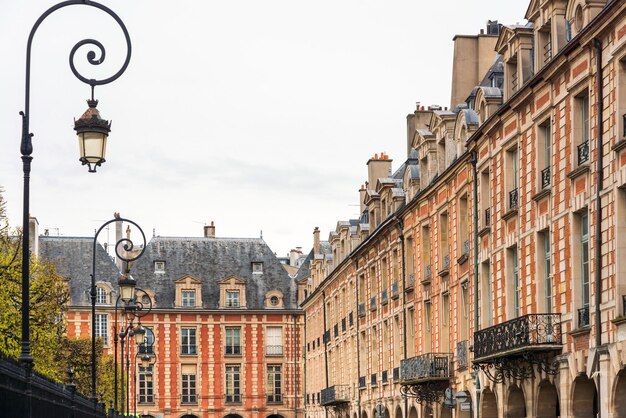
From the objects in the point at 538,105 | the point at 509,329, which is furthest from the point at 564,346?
the point at 538,105

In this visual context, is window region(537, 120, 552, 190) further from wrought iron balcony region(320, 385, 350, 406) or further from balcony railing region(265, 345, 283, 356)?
balcony railing region(265, 345, 283, 356)

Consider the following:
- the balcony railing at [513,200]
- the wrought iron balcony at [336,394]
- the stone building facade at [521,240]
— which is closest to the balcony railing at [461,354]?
the stone building facade at [521,240]

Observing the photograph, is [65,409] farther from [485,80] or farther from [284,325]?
[284,325]

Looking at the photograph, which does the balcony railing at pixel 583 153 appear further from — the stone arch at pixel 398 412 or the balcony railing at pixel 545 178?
the stone arch at pixel 398 412

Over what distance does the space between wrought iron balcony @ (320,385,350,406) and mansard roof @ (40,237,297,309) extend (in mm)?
23300

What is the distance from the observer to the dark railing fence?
10.6 m

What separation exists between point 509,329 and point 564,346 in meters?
1.75

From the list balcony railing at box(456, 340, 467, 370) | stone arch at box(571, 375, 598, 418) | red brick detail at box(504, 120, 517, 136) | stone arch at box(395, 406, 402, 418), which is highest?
red brick detail at box(504, 120, 517, 136)

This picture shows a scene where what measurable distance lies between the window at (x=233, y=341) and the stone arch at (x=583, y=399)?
57779 millimetres

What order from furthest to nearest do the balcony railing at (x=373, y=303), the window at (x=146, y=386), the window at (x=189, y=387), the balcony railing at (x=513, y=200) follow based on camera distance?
the window at (x=189, y=387) → the window at (x=146, y=386) → the balcony railing at (x=373, y=303) → the balcony railing at (x=513, y=200)

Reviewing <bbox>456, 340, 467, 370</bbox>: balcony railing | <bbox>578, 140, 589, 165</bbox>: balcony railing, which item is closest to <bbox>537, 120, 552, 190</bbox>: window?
<bbox>578, 140, 589, 165</bbox>: balcony railing

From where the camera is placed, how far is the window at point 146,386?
3100 inches

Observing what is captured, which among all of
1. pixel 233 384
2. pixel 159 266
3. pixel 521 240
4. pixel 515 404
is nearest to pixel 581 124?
pixel 521 240

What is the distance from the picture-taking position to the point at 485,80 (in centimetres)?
3409
